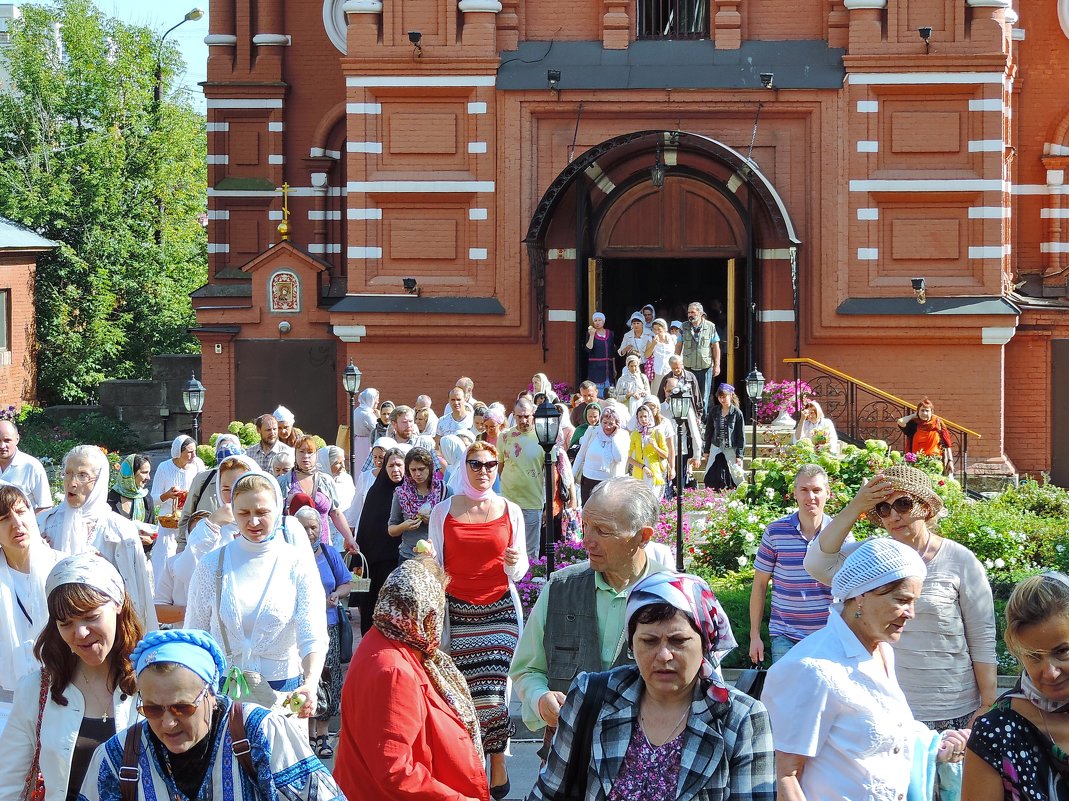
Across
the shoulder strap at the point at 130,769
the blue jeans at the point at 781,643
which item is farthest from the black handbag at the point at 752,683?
the blue jeans at the point at 781,643

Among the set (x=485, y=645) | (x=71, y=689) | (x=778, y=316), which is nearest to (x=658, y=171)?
(x=778, y=316)

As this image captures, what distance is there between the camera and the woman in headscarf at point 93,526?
26.3 ft

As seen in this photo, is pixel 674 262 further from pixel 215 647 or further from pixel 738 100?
pixel 215 647

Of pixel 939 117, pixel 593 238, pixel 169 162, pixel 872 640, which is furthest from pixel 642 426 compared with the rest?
pixel 169 162

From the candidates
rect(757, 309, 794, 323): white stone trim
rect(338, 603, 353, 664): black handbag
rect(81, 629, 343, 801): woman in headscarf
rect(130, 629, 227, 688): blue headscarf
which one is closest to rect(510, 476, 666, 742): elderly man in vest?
rect(81, 629, 343, 801): woman in headscarf

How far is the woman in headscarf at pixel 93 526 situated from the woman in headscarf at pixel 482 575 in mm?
1793

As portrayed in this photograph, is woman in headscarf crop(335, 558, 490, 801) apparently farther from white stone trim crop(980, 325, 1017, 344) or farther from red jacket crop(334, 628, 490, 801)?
white stone trim crop(980, 325, 1017, 344)

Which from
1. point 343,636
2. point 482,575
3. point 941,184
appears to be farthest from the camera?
point 941,184

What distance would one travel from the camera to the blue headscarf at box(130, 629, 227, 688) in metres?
4.50

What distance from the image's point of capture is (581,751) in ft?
15.5

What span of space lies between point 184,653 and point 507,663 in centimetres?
453

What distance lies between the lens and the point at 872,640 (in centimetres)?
541

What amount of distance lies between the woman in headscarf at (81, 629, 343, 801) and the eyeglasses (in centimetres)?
307

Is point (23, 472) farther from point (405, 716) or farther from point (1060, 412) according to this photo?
point (1060, 412)
